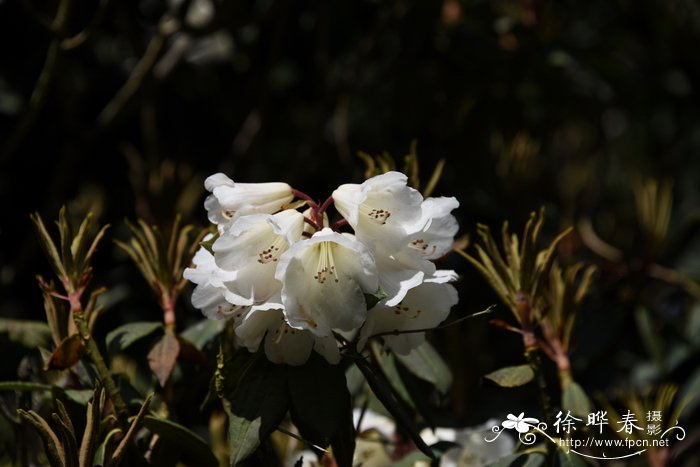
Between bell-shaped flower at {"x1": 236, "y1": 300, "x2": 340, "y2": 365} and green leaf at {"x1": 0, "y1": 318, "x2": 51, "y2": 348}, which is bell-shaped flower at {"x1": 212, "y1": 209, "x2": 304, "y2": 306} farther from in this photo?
green leaf at {"x1": 0, "y1": 318, "x2": 51, "y2": 348}

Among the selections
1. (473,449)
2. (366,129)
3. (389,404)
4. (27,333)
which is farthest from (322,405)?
(366,129)

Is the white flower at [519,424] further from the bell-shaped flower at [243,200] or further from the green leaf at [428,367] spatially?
the bell-shaped flower at [243,200]

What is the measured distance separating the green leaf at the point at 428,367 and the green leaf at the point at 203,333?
30 cm

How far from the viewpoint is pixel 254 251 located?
1.08 m

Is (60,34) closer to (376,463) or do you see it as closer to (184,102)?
(184,102)

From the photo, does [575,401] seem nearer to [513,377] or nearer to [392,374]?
[513,377]

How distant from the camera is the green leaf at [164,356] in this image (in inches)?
49.7

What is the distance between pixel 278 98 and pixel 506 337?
3.79 ft

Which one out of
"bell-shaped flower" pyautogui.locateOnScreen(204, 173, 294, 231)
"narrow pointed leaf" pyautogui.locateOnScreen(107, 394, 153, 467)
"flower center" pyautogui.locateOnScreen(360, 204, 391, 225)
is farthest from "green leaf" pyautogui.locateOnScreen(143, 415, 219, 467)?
"flower center" pyautogui.locateOnScreen(360, 204, 391, 225)

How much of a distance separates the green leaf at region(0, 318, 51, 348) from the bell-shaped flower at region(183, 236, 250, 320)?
0.46 metres

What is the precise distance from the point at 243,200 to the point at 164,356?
291 millimetres

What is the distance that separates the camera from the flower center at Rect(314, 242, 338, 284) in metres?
1.07

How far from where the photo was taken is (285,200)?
1.16 meters

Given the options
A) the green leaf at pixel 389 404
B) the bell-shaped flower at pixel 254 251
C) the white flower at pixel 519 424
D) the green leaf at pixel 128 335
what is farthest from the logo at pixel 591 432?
the green leaf at pixel 128 335
